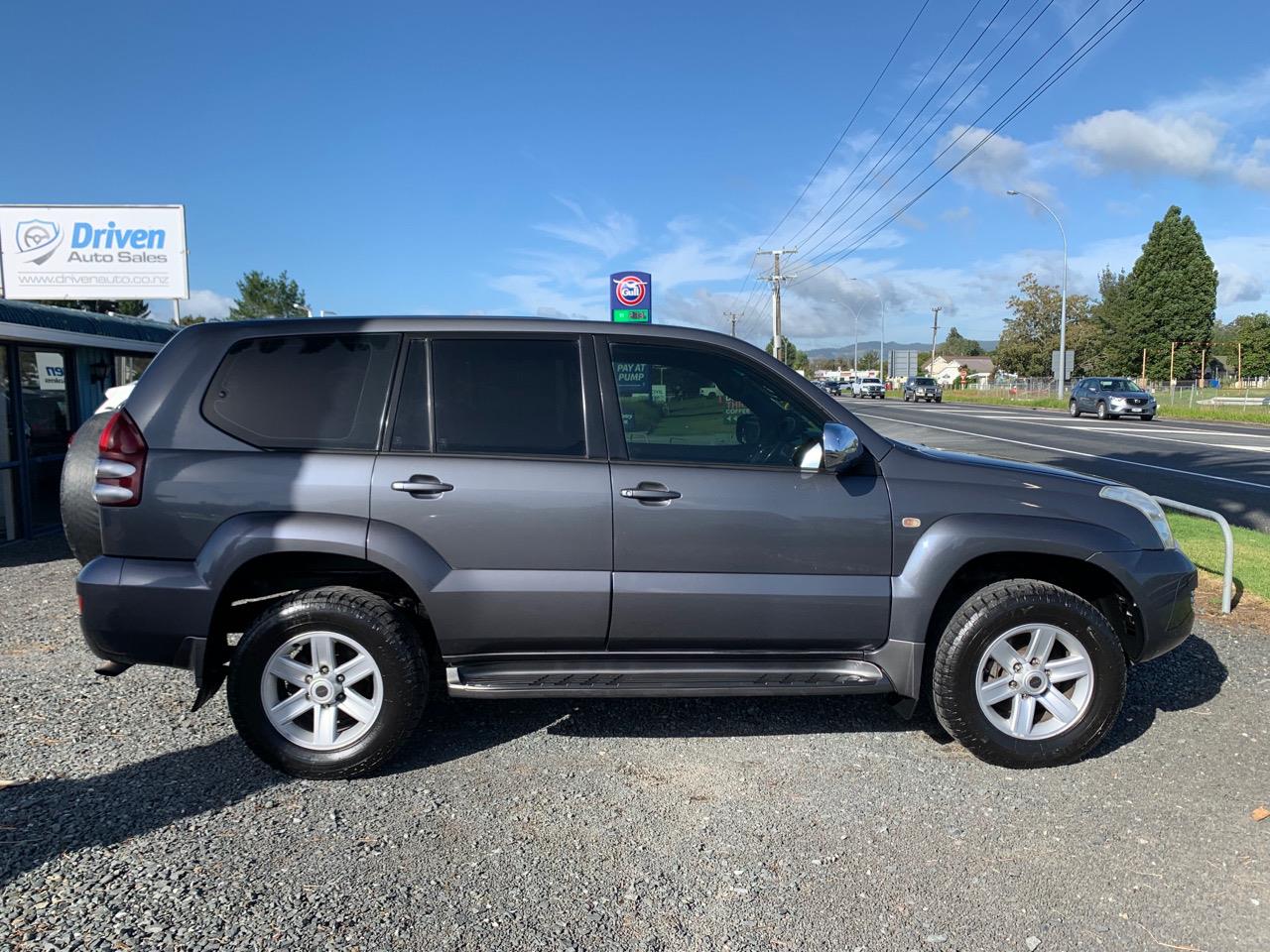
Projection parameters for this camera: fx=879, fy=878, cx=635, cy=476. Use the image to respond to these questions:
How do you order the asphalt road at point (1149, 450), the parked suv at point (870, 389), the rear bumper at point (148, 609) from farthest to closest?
1. the parked suv at point (870, 389)
2. the asphalt road at point (1149, 450)
3. the rear bumper at point (148, 609)

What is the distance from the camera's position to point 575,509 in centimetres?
364

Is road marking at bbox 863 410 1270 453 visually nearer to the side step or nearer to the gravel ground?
the gravel ground

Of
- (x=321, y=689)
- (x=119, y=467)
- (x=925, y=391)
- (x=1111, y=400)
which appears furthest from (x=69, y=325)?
(x=925, y=391)

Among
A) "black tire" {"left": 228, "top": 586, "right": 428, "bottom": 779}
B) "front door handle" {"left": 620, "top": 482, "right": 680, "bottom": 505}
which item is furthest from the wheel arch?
"black tire" {"left": 228, "top": 586, "right": 428, "bottom": 779}

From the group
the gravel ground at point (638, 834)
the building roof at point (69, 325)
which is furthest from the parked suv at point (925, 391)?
the gravel ground at point (638, 834)

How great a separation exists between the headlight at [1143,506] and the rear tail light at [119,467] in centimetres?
411

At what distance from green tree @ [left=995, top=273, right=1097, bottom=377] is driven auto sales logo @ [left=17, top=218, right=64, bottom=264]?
82.1 meters

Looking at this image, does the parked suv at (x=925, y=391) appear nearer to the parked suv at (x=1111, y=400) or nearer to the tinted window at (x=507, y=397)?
the parked suv at (x=1111, y=400)

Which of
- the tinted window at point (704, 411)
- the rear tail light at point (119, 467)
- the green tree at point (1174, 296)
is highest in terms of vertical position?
the green tree at point (1174, 296)

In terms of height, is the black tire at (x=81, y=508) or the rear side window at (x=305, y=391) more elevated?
the rear side window at (x=305, y=391)

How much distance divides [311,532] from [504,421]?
0.91m

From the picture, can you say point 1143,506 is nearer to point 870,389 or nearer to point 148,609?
point 148,609

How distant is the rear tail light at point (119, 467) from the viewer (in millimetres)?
3572

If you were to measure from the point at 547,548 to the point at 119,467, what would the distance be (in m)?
1.77
